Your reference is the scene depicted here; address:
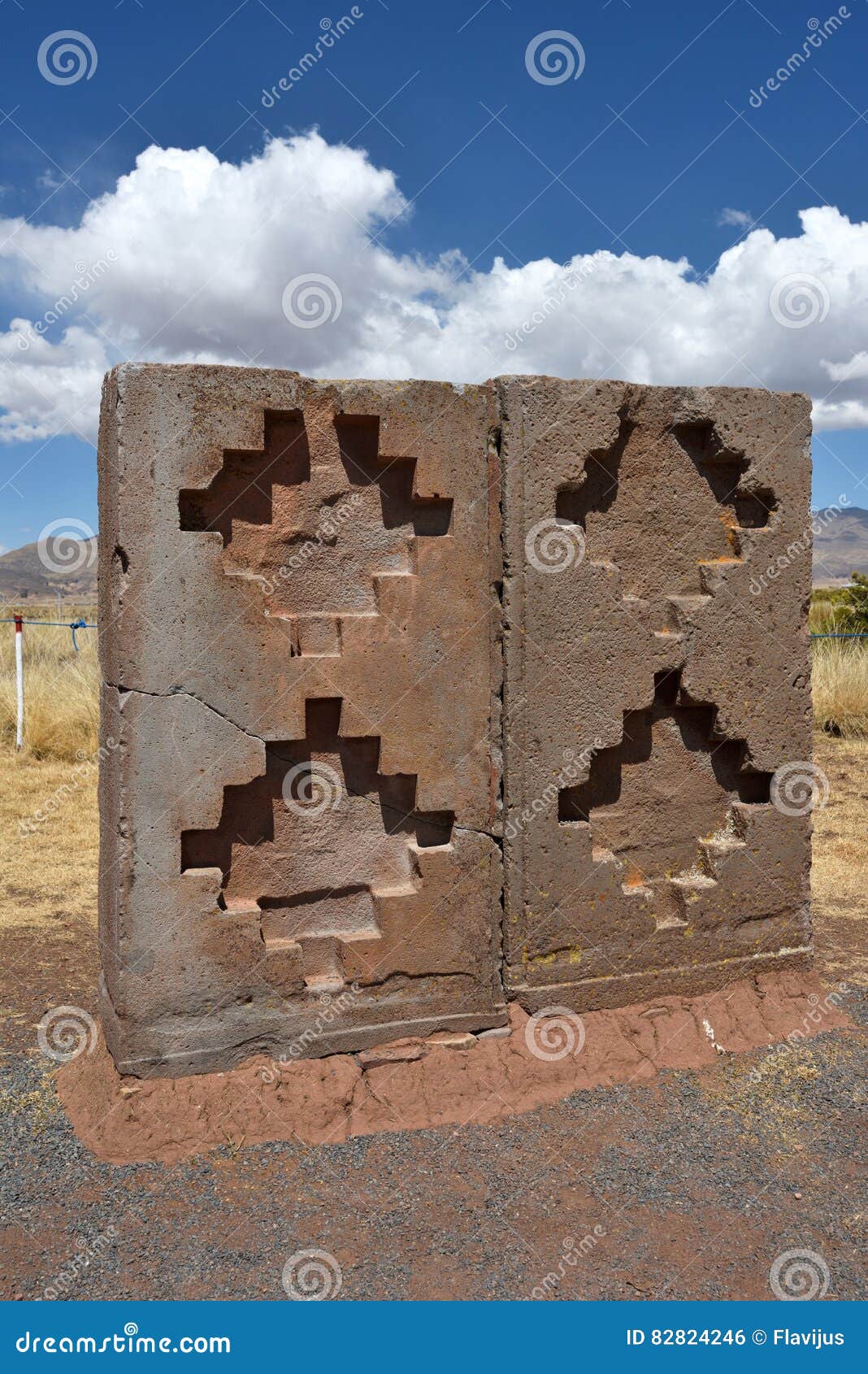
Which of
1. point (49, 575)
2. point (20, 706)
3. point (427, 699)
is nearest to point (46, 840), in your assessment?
point (20, 706)

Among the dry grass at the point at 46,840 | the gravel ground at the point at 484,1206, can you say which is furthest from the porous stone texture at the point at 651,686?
the dry grass at the point at 46,840

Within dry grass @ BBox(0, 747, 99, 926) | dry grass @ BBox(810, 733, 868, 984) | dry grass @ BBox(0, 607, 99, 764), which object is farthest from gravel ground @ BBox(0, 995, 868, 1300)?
dry grass @ BBox(0, 607, 99, 764)

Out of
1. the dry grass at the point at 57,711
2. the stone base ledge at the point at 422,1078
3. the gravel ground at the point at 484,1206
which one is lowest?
the gravel ground at the point at 484,1206

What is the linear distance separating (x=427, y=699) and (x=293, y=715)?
1.87ft

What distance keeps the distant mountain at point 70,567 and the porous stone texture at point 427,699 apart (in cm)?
97

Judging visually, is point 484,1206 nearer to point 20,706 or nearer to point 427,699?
point 427,699

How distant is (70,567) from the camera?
887cm

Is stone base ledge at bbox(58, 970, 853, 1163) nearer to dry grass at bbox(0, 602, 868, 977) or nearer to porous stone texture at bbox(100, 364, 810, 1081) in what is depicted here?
porous stone texture at bbox(100, 364, 810, 1081)

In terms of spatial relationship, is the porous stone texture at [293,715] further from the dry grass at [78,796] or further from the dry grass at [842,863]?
the dry grass at [78,796]

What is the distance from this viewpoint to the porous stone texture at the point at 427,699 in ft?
12.9

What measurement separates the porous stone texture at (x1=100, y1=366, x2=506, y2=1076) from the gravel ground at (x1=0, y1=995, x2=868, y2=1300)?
501 millimetres

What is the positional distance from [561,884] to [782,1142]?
1.31 meters

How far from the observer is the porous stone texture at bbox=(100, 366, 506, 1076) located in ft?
12.8

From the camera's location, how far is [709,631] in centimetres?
470
